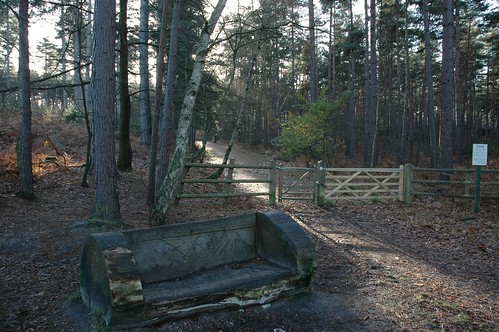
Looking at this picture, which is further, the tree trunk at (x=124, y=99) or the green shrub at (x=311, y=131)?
the green shrub at (x=311, y=131)

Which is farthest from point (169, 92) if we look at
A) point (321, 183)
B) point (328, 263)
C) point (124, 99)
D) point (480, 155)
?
point (480, 155)

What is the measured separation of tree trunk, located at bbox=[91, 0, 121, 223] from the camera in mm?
6156

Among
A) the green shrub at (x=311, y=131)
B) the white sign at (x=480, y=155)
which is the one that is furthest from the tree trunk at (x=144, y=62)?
the white sign at (x=480, y=155)

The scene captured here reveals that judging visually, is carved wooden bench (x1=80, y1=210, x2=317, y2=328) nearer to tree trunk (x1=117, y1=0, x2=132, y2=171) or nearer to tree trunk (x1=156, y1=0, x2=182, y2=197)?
tree trunk (x1=156, y1=0, x2=182, y2=197)

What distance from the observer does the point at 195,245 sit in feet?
15.5

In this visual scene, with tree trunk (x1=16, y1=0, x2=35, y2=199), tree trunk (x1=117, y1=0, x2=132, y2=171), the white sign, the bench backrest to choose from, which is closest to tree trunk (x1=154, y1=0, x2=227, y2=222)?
the bench backrest

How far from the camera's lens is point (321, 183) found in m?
11.5

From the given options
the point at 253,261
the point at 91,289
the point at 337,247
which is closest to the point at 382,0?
the point at 337,247

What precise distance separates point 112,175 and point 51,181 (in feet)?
14.5

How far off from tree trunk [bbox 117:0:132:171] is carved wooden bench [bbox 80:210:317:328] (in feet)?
22.0

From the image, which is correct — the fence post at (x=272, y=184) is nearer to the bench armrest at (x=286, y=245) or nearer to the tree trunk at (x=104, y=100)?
the tree trunk at (x=104, y=100)

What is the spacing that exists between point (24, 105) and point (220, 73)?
608 inches

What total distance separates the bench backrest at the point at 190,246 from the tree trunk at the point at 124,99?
6625 millimetres

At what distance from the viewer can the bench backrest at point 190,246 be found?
4.35m
